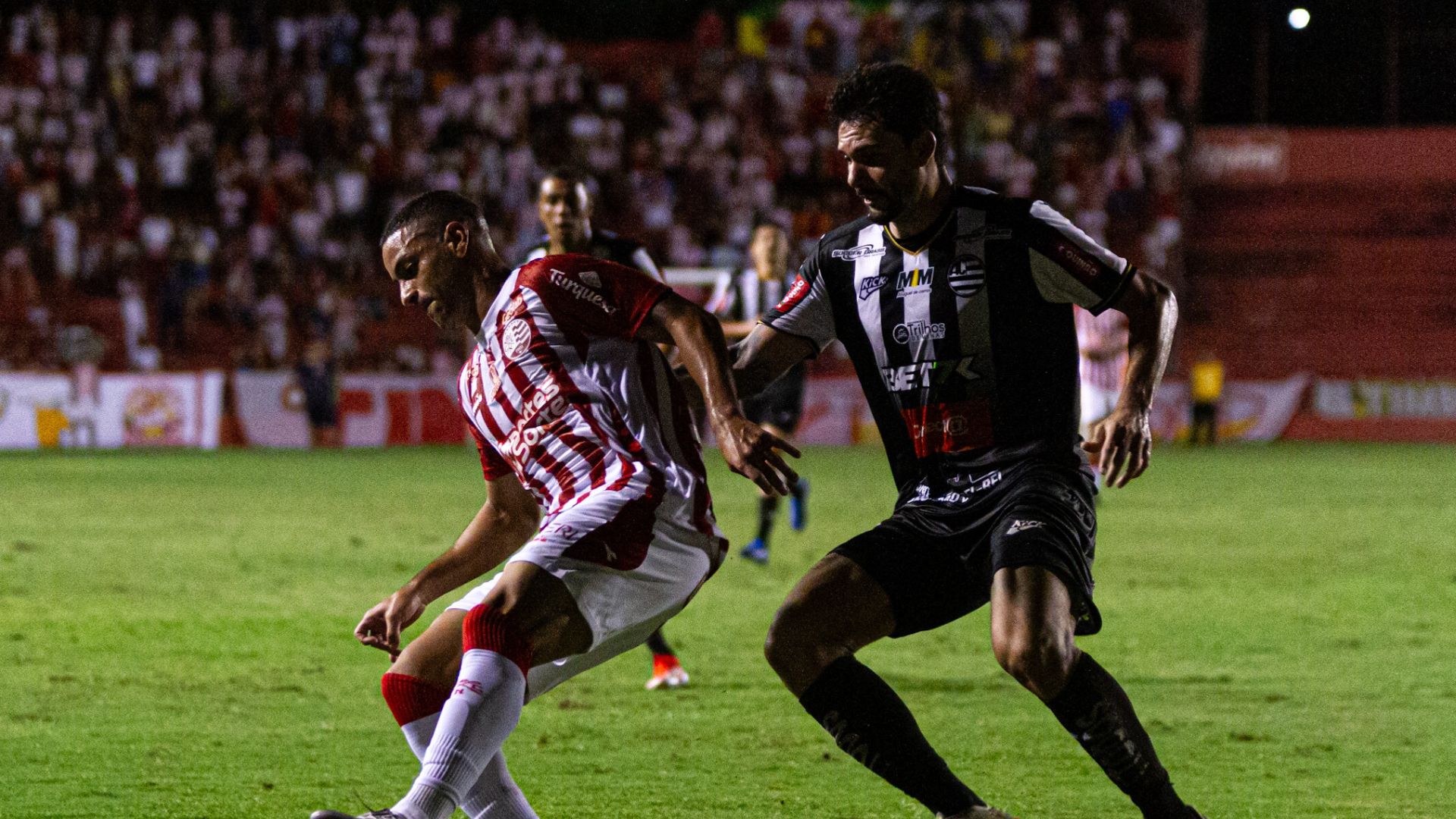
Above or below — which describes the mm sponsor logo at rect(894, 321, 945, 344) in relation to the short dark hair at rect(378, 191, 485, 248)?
below

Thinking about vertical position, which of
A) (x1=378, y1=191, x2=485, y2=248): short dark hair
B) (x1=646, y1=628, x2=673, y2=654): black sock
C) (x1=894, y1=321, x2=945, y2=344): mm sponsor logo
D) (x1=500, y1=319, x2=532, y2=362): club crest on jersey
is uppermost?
(x1=378, y1=191, x2=485, y2=248): short dark hair

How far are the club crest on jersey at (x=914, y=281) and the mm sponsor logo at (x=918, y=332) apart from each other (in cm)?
8

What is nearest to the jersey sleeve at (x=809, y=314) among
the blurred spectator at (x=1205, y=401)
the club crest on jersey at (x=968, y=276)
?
the club crest on jersey at (x=968, y=276)

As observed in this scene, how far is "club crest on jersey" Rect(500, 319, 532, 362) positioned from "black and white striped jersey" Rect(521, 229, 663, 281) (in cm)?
369

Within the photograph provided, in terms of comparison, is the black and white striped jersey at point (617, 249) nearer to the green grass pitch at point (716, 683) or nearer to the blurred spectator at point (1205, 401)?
the green grass pitch at point (716, 683)

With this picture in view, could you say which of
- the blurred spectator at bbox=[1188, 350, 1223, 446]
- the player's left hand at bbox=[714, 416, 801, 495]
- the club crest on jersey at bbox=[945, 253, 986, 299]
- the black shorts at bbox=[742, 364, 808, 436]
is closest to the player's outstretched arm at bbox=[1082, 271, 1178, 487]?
the club crest on jersey at bbox=[945, 253, 986, 299]

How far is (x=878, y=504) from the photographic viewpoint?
53.7ft

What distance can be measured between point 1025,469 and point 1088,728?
70 cm

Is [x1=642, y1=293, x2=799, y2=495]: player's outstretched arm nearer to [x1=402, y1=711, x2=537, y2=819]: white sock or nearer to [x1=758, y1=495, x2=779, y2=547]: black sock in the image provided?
[x1=402, y1=711, x2=537, y2=819]: white sock

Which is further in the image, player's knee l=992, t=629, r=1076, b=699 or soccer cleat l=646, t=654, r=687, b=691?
soccer cleat l=646, t=654, r=687, b=691

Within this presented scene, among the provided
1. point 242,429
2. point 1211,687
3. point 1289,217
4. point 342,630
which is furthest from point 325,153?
point 1211,687

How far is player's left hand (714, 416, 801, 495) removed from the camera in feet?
12.9

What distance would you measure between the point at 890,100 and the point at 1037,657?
58.3 inches

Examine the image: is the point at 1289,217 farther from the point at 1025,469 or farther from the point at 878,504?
the point at 1025,469
